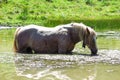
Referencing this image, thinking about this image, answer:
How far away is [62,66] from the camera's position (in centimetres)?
1280

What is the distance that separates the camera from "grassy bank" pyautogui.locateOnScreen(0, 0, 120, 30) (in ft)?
118

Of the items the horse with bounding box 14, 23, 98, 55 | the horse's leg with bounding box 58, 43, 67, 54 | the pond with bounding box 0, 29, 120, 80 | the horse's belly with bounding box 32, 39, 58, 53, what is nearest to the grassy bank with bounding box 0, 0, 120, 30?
the horse with bounding box 14, 23, 98, 55

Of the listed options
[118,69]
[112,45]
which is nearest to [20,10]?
[112,45]

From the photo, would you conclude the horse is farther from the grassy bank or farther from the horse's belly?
the grassy bank

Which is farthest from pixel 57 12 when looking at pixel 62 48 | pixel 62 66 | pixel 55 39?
pixel 62 66

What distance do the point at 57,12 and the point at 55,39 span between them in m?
26.6

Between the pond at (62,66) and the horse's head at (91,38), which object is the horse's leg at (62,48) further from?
the horse's head at (91,38)

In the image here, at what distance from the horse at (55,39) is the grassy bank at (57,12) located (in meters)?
16.5

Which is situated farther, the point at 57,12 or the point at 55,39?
the point at 57,12

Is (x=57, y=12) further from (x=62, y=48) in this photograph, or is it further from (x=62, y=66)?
(x=62, y=66)

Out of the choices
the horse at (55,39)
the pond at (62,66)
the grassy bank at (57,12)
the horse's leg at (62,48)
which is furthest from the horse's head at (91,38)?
the grassy bank at (57,12)

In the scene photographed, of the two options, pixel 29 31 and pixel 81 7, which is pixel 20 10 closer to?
pixel 81 7

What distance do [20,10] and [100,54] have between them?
2546 centimetres

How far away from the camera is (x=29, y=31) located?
16.6 m
